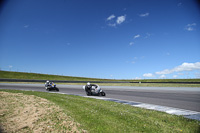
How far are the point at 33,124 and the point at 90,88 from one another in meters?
8.63

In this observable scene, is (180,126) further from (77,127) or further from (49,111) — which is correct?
(49,111)

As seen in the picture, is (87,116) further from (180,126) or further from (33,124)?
(180,126)

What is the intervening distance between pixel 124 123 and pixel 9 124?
4765 mm

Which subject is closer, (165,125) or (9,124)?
(165,125)

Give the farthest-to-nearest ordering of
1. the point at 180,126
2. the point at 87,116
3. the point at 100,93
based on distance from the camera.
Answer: the point at 100,93
the point at 87,116
the point at 180,126

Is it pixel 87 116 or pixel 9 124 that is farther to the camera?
pixel 87 116

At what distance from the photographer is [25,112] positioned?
6.89 meters

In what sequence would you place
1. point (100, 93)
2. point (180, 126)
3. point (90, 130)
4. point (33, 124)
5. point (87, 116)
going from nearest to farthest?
point (90, 130)
point (180, 126)
point (33, 124)
point (87, 116)
point (100, 93)

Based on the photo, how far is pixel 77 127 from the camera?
4.90 meters

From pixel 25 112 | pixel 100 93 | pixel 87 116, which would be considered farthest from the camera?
pixel 100 93

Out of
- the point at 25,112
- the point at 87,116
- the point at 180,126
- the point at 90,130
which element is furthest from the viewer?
the point at 25,112

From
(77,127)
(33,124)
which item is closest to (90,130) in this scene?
(77,127)

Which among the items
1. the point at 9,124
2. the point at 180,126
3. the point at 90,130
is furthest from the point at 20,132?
the point at 180,126

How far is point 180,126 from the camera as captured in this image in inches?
198
